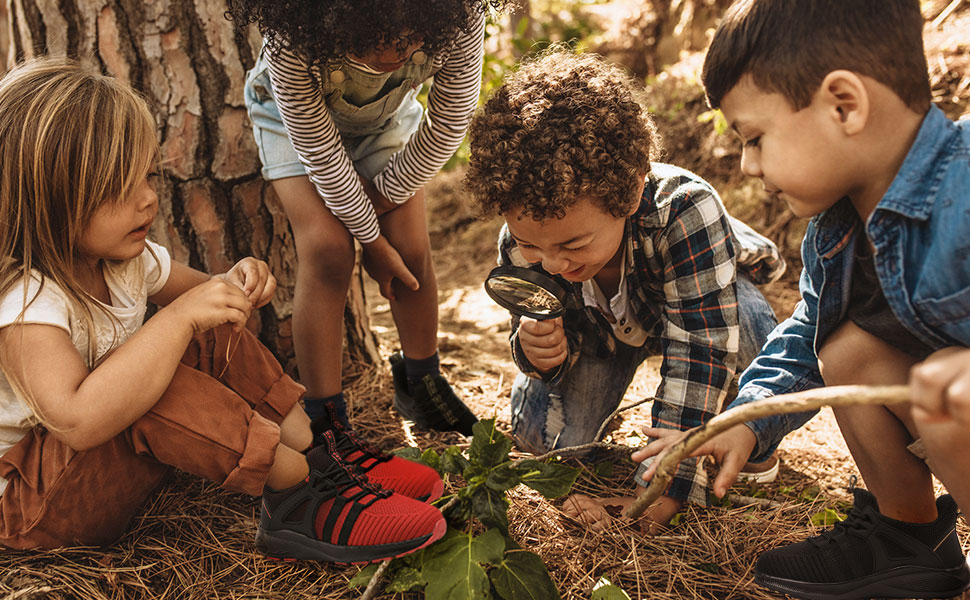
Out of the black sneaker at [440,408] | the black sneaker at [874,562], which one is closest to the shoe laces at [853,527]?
the black sneaker at [874,562]

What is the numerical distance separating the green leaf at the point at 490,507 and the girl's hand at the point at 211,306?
750 millimetres

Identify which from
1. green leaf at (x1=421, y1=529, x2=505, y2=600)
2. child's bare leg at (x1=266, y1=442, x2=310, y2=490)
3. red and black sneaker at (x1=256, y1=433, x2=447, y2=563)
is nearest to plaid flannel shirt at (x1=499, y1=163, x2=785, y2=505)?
green leaf at (x1=421, y1=529, x2=505, y2=600)

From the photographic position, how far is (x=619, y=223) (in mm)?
1922

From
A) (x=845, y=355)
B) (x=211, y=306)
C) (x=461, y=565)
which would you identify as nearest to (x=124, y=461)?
(x=211, y=306)

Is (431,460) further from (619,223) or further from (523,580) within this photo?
(619,223)

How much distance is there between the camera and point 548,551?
69.3 inches

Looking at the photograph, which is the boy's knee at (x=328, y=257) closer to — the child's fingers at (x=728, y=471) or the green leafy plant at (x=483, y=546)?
the green leafy plant at (x=483, y=546)

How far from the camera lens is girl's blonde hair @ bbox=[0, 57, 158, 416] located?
1.60 meters

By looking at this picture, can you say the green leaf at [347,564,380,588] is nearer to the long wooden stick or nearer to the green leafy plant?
the green leafy plant

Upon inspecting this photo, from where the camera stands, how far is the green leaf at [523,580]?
4.94 ft

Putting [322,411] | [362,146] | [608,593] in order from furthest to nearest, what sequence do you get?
1. [362,146]
2. [322,411]
3. [608,593]

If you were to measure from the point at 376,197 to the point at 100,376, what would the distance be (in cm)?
109

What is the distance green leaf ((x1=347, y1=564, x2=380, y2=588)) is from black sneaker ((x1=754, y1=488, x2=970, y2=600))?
910 mm

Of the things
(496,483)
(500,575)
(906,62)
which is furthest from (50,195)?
(906,62)
